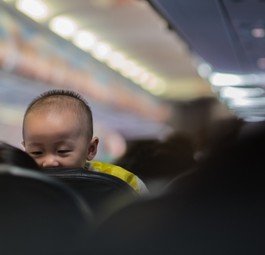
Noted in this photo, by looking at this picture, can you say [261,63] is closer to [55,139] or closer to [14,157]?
[55,139]

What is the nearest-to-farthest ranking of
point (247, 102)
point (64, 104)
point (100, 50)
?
1. point (64, 104)
2. point (247, 102)
3. point (100, 50)

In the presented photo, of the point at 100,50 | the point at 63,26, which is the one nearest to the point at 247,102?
the point at 100,50

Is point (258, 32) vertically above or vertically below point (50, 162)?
above

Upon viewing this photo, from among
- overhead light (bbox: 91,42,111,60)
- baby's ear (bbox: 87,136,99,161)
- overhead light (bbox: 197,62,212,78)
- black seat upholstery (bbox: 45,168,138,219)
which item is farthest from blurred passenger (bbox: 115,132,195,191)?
overhead light (bbox: 91,42,111,60)

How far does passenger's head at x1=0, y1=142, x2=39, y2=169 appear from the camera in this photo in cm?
97

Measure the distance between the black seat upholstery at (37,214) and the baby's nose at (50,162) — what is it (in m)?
0.32

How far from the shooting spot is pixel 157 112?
1252cm

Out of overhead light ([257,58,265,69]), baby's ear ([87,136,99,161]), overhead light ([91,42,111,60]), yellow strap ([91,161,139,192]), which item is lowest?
yellow strap ([91,161,139,192])

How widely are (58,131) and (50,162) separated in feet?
0.26

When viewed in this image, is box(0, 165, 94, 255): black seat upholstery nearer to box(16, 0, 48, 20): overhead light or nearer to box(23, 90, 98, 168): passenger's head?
box(23, 90, 98, 168): passenger's head

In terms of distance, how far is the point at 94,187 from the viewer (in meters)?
1.07

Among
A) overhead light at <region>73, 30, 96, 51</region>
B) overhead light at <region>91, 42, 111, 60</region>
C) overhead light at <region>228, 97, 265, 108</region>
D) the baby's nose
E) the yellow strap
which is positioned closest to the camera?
the baby's nose

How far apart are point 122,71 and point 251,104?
2437mm

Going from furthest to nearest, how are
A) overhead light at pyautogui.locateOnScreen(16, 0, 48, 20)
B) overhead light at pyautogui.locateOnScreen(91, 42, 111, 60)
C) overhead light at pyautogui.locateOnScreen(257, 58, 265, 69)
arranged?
overhead light at pyautogui.locateOnScreen(91, 42, 111, 60)
overhead light at pyautogui.locateOnScreen(16, 0, 48, 20)
overhead light at pyautogui.locateOnScreen(257, 58, 265, 69)
